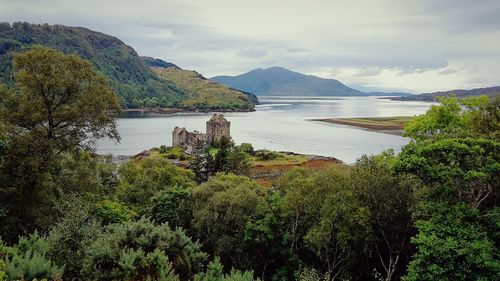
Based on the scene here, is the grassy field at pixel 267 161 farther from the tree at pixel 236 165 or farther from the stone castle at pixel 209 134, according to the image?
the stone castle at pixel 209 134

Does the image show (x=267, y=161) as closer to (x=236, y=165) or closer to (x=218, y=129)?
(x=218, y=129)

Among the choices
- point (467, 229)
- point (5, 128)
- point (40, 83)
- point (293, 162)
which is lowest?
point (293, 162)

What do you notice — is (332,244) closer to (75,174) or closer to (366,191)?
(366,191)

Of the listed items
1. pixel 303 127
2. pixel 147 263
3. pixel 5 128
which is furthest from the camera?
pixel 303 127

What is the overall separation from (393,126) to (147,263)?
16853 centimetres

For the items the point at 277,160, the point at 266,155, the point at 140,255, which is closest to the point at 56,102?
the point at 140,255

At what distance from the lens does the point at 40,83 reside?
2278 centimetres

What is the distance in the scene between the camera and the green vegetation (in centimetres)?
1666

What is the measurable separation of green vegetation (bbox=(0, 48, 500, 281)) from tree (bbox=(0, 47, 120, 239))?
7 centimetres

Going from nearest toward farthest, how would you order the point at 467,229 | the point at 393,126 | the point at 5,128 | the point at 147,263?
the point at 147,263, the point at 467,229, the point at 5,128, the point at 393,126

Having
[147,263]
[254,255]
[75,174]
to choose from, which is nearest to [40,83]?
[75,174]

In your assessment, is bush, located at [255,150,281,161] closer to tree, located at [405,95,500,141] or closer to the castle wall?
the castle wall

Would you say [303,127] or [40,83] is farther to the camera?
[303,127]

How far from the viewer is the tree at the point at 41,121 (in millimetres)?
22672
